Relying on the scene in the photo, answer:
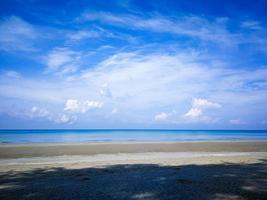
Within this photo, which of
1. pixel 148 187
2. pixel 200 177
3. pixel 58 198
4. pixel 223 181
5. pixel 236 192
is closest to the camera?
pixel 58 198

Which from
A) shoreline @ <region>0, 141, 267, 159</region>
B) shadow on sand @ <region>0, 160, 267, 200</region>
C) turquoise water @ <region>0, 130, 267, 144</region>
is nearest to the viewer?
shadow on sand @ <region>0, 160, 267, 200</region>

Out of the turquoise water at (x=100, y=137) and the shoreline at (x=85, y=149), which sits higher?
the turquoise water at (x=100, y=137)

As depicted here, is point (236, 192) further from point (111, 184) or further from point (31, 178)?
point (31, 178)

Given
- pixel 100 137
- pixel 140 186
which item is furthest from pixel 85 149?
pixel 100 137

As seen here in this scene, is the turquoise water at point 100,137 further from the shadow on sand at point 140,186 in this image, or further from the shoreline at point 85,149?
the shadow on sand at point 140,186

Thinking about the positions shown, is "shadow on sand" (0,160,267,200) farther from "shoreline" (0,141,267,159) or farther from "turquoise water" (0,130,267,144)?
"turquoise water" (0,130,267,144)

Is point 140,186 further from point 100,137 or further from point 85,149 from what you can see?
point 100,137

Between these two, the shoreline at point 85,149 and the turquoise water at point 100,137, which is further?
the turquoise water at point 100,137

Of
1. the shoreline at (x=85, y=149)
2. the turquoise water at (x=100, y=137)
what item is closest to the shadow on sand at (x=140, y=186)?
the shoreline at (x=85, y=149)

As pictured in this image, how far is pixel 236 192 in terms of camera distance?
311 inches

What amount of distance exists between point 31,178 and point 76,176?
1786 mm

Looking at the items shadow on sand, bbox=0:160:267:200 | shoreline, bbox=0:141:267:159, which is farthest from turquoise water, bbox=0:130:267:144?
shadow on sand, bbox=0:160:267:200

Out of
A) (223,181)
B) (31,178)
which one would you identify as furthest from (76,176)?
(223,181)

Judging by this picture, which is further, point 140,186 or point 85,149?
point 85,149
